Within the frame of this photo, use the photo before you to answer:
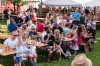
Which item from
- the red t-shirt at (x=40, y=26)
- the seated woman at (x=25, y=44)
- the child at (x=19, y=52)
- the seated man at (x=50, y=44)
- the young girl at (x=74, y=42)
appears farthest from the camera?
the red t-shirt at (x=40, y=26)

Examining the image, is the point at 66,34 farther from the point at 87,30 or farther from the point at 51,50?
the point at 51,50

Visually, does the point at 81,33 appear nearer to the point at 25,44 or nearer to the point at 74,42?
the point at 74,42

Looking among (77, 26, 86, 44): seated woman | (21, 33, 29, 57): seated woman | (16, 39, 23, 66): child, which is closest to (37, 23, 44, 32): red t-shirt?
(77, 26, 86, 44): seated woman

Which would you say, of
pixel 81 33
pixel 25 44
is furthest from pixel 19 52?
pixel 81 33

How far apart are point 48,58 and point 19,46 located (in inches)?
83.0

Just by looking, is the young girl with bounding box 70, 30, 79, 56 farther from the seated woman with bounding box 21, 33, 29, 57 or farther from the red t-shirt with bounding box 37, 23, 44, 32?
the seated woman with bounding box 21, 33, 29, 57

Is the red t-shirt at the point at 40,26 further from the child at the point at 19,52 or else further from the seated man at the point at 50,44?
the child at the point at 19,52

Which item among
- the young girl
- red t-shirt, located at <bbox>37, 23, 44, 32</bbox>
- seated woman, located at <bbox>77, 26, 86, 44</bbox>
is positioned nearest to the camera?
the young girl

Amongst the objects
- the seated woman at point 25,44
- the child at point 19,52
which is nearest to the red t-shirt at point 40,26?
the seated woman at point 25,44

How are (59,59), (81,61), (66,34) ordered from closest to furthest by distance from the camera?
(81,61), (59,59), (66,34)

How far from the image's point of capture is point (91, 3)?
1528cm

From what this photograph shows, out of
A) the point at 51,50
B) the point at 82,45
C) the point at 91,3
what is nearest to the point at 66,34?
the point at 82,45

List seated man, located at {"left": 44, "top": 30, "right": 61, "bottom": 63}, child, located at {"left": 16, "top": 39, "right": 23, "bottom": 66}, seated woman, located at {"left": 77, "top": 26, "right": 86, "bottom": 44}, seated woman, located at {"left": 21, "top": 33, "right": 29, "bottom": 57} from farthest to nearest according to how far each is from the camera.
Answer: seated woman, located at {"left": 77, "top": 26, "right": 86, "bottom": 44} < seated man, located at {"left": 44, "top": 30, "right": 61, "bottom": 63} < seated woman, located at {"left": 21, "top": 33, "right": 29, "bottom": 57} < child, located at {"left": 16, "top": 39, "right": 23, "bottom": 66}

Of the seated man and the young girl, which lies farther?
the young girl
